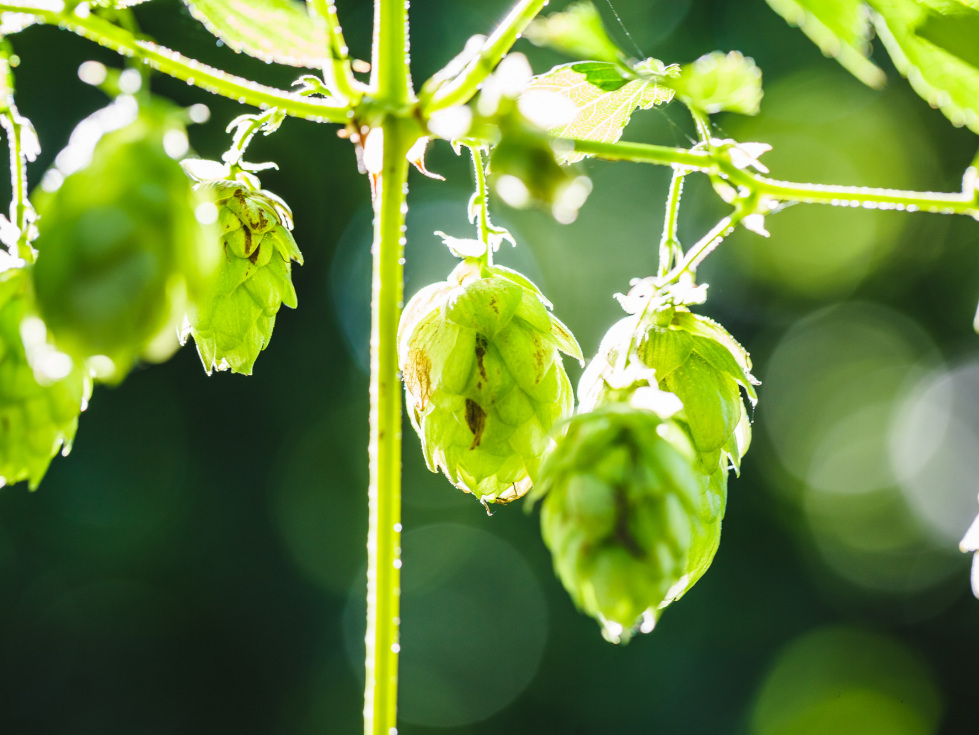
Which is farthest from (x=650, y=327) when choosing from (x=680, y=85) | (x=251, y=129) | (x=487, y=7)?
(x=487, y=7)

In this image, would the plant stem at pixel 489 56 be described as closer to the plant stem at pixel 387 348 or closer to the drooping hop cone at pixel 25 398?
the plant stem at pixel 387 348

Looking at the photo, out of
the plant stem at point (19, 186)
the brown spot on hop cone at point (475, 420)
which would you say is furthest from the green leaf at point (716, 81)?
the plant stem at point (19, 186)

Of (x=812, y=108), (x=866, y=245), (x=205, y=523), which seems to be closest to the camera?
(x=205, y=523)

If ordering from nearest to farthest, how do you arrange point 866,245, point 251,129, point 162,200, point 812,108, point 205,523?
point 162,200
point 251,129
point 205,523
point 812,108
point 866,245

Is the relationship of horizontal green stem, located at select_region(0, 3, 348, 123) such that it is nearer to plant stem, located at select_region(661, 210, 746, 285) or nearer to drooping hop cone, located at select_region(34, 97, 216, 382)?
drooping hop cone, located at select_region(34, 97, 216, 382)

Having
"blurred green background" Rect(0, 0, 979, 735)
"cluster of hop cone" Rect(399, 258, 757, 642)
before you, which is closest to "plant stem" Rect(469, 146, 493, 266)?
"cluster of hop cone" Rect(399, 258, 757, 642)

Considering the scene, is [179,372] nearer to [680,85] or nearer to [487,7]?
[487,7]

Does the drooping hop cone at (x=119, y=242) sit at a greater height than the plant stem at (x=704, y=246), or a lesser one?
greater
